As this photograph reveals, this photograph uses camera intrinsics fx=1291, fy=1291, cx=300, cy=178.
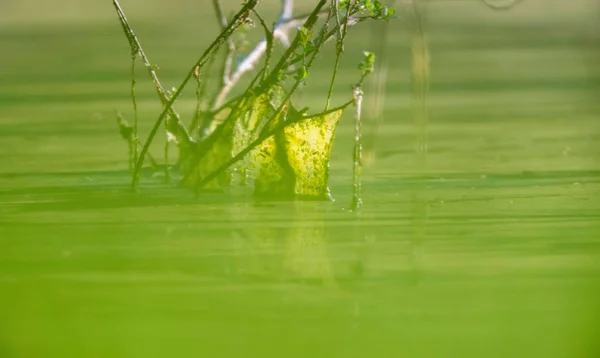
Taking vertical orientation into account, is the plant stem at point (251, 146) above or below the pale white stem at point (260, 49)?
below

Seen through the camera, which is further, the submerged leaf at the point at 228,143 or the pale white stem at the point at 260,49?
the pale white stem at the point at 260,49

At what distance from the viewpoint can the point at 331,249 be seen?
2.57 metres

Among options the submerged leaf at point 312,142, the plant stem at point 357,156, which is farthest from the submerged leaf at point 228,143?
the plant stem at point 357,156

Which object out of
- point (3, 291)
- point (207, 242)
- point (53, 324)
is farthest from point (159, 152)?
point (53, 324)

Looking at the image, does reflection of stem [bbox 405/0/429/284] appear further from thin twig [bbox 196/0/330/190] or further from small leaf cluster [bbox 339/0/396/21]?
thin twig [bbox 196/0/330/190]

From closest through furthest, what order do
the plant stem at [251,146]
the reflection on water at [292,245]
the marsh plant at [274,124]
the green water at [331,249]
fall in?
the green water at [331,249]
the reflection on water at [292,245]
the marsh plant at [274,124]
the plant stem at [251,146]

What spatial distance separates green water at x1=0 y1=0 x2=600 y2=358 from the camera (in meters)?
1.98

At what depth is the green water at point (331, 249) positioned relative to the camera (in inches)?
78.0

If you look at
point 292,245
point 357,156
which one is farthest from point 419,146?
point 292,245

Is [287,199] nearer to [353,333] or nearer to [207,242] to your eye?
[207,242]

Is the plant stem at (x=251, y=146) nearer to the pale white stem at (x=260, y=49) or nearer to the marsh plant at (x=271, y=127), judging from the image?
the marsh plant at (x=271, y=127)

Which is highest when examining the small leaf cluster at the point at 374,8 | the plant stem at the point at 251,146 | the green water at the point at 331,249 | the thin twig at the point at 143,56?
the small leaf cluster at the point at 374,8

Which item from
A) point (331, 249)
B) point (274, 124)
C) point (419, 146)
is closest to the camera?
point (331, 249)

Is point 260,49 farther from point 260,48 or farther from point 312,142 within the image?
point 312,142
